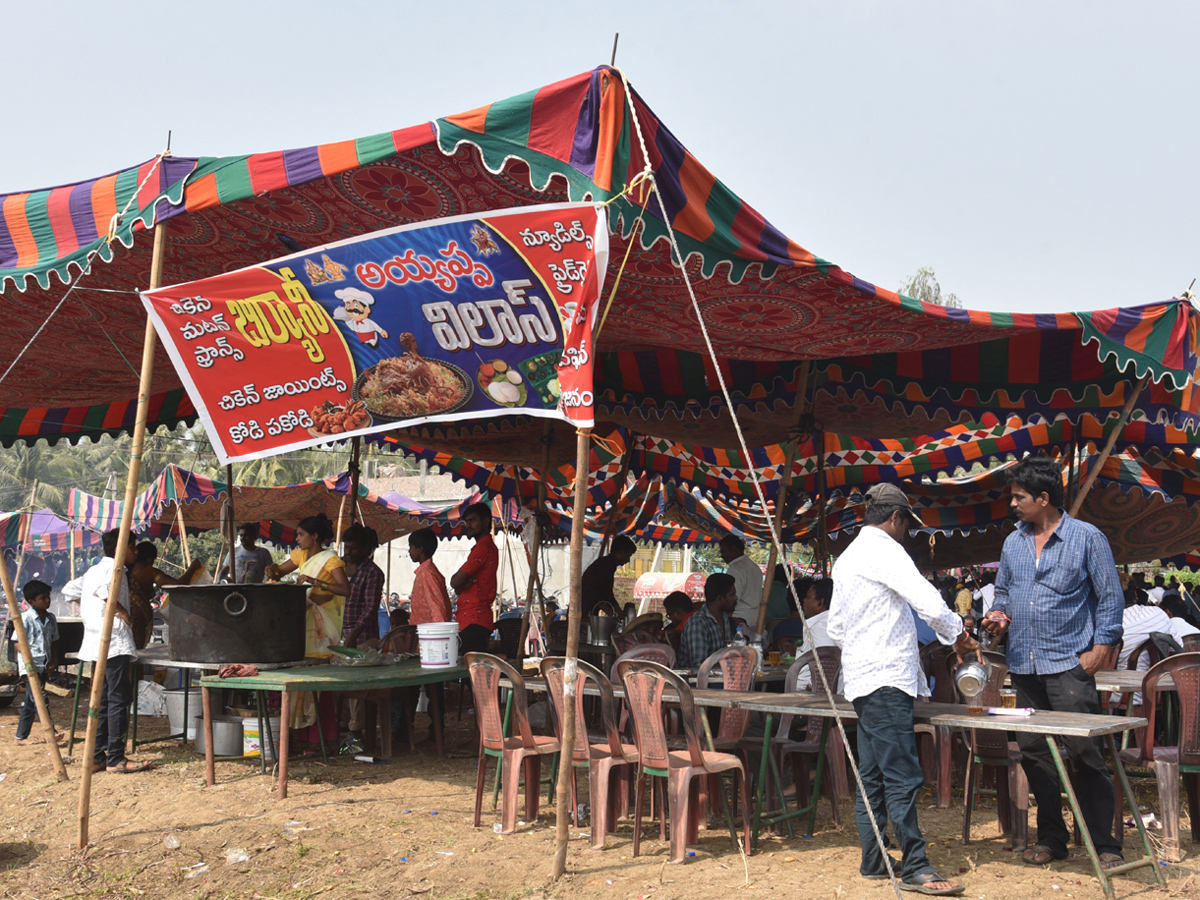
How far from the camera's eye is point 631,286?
19.8 feet

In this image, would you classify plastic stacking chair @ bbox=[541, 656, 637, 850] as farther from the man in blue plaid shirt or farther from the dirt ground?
the man in blue plaid shirt

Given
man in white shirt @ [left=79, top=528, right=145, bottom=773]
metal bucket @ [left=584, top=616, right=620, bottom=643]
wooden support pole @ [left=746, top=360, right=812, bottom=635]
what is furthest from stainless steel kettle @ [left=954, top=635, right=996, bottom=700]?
metal bucket @ [left=584, top=616, right=620, bottom=643]

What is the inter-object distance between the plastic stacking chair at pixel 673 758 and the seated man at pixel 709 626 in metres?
1.64

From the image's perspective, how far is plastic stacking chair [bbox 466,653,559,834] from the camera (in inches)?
215

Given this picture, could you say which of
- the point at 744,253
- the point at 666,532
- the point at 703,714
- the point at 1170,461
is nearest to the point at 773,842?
the point at 703,714

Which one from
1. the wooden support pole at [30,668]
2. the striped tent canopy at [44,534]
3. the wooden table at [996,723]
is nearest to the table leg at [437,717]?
the wooden support pole at [30,668]

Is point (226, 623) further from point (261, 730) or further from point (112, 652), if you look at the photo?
point (112, 652)

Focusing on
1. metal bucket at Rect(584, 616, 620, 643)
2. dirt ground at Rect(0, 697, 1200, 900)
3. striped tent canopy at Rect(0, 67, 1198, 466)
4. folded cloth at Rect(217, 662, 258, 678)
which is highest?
striped tent canopy at Rect(0, 67, 1198, 466)

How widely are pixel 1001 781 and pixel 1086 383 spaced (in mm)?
3477

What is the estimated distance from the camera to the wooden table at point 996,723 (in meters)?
4.07

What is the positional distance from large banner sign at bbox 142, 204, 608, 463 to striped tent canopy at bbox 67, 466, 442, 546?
7027 millimetres

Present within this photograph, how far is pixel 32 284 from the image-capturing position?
620 centimetres

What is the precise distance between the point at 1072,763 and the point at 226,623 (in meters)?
5.11

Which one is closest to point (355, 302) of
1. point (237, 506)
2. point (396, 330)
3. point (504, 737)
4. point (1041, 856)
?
point (396, 330)
